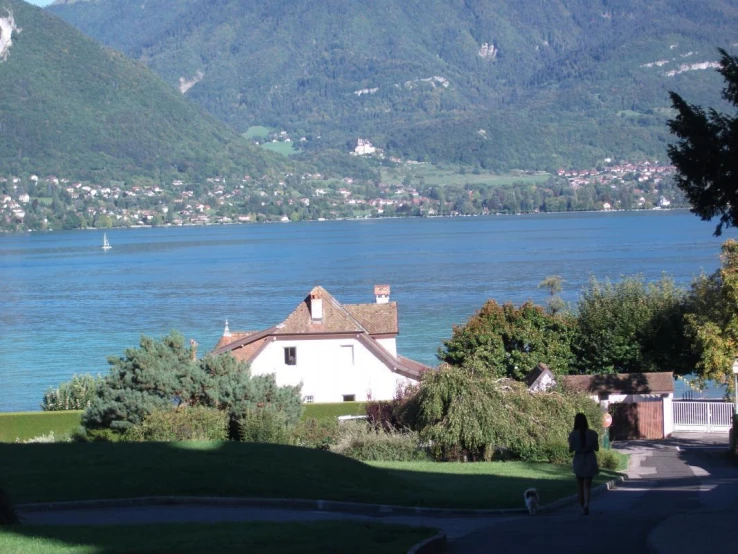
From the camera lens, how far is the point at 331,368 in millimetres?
37781

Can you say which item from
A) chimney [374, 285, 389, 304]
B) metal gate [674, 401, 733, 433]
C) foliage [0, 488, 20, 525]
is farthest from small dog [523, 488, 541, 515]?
chimney [374, 285, 389, 304]

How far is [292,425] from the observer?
2623 cm

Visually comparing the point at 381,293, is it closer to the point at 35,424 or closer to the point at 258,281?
the point at 35,424

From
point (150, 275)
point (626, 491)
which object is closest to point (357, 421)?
point (626, 491)

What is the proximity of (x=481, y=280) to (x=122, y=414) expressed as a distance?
7604 centimetres

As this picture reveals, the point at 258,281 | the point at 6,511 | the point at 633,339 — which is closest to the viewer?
the point at 6,511

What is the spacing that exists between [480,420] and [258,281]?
85785 millimetres

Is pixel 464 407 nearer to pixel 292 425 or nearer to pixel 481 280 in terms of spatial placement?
pixel 292 425

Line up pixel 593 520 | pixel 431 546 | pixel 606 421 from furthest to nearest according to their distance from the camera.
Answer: pixel 606 421, pixel 593 520, pixel 431 546

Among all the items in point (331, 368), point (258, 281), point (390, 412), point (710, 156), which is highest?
point (258, 281)

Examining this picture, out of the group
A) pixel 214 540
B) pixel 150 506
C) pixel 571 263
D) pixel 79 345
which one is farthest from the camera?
pixel 571 263

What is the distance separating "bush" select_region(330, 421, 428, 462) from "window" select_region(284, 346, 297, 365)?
1158 centimetres

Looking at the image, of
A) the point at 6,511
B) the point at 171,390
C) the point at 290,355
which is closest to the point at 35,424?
the point at 171,390

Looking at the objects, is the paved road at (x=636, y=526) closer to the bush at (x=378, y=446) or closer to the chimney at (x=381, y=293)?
the bush at (x=378, y=446)
